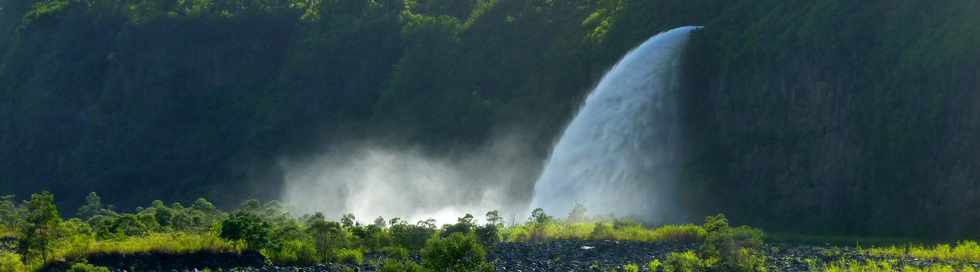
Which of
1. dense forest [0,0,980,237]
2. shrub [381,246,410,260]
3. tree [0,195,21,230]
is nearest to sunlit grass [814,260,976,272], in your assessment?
dense forest [0,0,980,237]

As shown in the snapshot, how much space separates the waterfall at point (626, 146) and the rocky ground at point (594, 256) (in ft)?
42.0

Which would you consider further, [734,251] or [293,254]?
[293,254]

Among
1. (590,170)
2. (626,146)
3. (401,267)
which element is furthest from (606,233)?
(401,267)

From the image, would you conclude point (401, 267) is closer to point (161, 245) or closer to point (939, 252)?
point (161, 245)

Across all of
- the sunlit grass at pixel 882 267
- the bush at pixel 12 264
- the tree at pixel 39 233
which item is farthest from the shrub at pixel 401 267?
the sunlit grass at pixel 882 267

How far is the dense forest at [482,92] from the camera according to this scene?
159ft

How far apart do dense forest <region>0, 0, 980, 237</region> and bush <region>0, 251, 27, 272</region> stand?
26.1 meters

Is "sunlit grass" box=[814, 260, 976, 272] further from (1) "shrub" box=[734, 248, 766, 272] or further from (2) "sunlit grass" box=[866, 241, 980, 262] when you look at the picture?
(2) "sunlit grass" box=[866, 241, 980, 262]

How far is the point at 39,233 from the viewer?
3556 cm

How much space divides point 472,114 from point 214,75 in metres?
21.9

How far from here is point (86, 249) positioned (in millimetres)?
36125

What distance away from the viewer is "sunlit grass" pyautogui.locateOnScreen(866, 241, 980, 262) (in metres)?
37.5

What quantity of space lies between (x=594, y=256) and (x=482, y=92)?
37705mm

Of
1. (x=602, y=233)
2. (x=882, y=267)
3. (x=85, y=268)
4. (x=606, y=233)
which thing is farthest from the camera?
(x=606, y=233)
